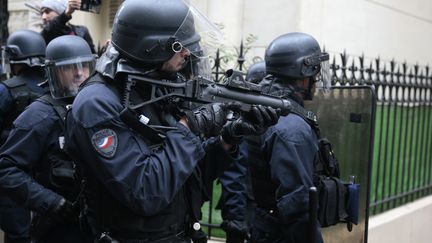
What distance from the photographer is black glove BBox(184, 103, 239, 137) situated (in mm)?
2389

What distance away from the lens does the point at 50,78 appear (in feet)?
11.6

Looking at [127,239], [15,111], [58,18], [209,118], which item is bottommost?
[127,239]

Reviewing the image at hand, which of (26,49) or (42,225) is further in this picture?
(26,49)

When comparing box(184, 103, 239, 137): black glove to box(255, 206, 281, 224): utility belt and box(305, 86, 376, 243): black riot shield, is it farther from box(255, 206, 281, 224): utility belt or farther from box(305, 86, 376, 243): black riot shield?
box(305, 86, 376, 243): black riot shield

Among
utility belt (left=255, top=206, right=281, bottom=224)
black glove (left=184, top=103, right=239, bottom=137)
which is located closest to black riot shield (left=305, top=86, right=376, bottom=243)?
utility belt (left=255, top=206, right=281, bottom=224)

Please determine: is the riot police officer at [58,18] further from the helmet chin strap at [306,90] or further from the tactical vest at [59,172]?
the helmet chin strap at [306,90]

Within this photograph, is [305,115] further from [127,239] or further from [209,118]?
[127,239]

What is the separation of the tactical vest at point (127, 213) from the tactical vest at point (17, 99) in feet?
6.77

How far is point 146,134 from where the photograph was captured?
2.24 metres

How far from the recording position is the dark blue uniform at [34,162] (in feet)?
10.1

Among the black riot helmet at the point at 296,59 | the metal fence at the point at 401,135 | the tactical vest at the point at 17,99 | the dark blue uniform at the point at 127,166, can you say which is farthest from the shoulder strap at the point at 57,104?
the metal fence at the point at 401,135

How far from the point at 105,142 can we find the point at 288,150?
1.24 metres

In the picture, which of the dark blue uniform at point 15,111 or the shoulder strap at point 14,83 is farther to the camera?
the shoulder strap at point 14,83

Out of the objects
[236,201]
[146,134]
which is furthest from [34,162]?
[236,201]
